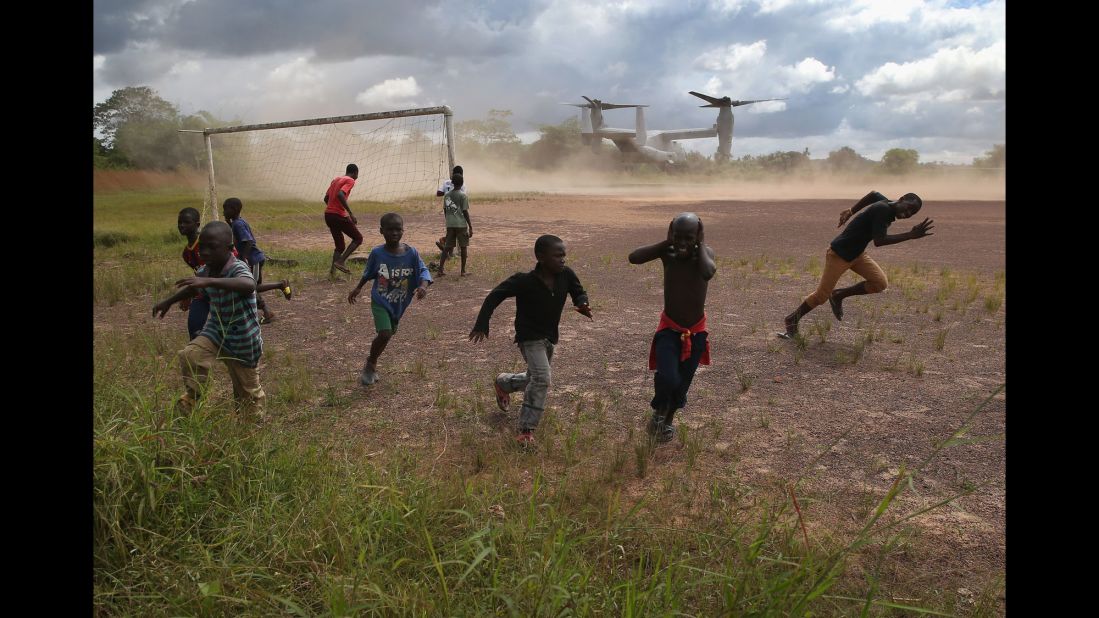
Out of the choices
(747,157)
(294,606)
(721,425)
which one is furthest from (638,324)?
Result: (747,157)

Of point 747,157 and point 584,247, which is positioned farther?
point 747,157

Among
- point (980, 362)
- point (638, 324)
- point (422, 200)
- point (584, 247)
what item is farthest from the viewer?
point (422, 200)

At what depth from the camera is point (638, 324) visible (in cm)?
798

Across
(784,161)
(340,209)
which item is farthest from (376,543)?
(784,161)

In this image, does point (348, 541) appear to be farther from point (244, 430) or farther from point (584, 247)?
point (584, 247)

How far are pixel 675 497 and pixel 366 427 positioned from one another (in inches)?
89.3

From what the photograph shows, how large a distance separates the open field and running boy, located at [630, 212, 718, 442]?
269 millimetres

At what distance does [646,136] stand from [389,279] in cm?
4833

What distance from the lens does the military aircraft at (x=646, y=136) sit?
158 ft

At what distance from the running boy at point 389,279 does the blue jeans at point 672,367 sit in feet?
6.96

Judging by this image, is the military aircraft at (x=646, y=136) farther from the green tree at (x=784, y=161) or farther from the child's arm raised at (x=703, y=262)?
the child's arm raised at (x=703, y=262)

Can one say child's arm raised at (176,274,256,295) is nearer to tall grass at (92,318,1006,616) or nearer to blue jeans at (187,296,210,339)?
tall grass at (92,318,1006,616)

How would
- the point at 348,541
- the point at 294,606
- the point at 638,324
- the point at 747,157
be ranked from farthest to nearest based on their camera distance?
1. the point at 747,157
2. the point at 638,324
3. the point at 348,541
4. the point at 294,606

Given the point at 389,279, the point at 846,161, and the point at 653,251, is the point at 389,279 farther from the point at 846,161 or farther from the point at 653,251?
the point at 846,161
